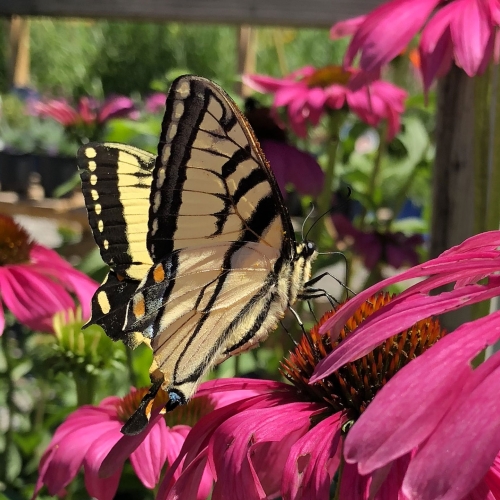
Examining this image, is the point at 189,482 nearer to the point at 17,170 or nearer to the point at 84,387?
the point at 84,387

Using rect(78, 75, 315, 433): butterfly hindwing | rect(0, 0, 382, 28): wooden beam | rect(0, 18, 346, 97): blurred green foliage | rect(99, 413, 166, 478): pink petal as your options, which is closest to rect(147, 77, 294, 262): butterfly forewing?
rect(78, 75, 315, 433): butterfly hindwing

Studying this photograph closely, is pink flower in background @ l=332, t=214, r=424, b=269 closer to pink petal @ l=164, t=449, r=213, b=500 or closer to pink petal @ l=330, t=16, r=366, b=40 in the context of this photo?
pink petal @ l=330, t=16, r=366, b=40

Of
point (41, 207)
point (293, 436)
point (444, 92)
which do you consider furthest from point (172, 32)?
point (293, 436)

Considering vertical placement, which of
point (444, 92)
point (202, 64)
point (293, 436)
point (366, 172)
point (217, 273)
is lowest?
point (293, 436)

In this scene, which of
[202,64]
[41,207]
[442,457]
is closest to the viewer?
[442,457]

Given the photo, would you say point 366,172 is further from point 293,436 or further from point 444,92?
point 293,436

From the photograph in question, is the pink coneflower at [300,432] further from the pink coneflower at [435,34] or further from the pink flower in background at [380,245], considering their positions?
the pink flower in background at [380,245]
